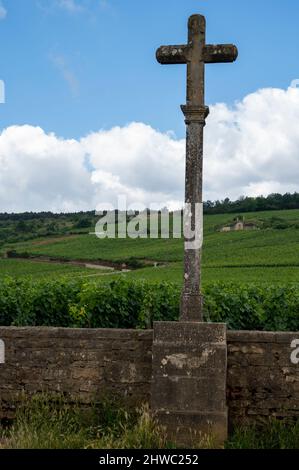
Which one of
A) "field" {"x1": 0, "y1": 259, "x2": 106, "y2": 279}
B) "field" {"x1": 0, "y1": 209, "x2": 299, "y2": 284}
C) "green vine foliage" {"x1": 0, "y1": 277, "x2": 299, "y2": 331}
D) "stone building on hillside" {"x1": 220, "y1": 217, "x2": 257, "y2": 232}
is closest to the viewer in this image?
"green vine foliage" {"x1": 0, "y1": 277, "x2": 299, "y2": 331}

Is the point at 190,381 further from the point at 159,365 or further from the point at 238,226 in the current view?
the point at 238,226

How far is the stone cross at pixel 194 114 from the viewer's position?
6.83 metres

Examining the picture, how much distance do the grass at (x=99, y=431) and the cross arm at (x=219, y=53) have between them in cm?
434

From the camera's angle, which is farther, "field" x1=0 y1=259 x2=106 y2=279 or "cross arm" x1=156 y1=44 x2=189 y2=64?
"field" x1=0 y1=259 x2=106 y2=279

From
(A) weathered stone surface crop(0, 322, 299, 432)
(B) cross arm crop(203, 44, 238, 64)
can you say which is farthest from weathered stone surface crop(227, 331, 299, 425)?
(B) cross arm crop(203, 44, 238, 64)

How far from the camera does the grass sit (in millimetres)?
6066

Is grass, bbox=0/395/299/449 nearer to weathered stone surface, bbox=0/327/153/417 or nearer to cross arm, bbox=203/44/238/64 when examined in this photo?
weathered stone surface, bbox=0/327/153/417

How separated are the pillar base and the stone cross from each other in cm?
1

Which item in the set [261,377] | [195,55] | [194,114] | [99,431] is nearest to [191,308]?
[261,377]

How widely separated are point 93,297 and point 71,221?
320ft

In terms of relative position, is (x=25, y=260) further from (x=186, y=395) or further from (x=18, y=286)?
(x=186, y=395)

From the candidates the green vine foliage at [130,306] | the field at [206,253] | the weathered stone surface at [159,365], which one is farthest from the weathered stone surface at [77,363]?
the field at [206,253]

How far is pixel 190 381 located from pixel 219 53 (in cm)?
399

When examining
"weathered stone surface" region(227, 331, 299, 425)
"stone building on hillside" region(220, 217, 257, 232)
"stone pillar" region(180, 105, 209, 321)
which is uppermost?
"stone building on hillside" region(220, 217, 257, 232)
